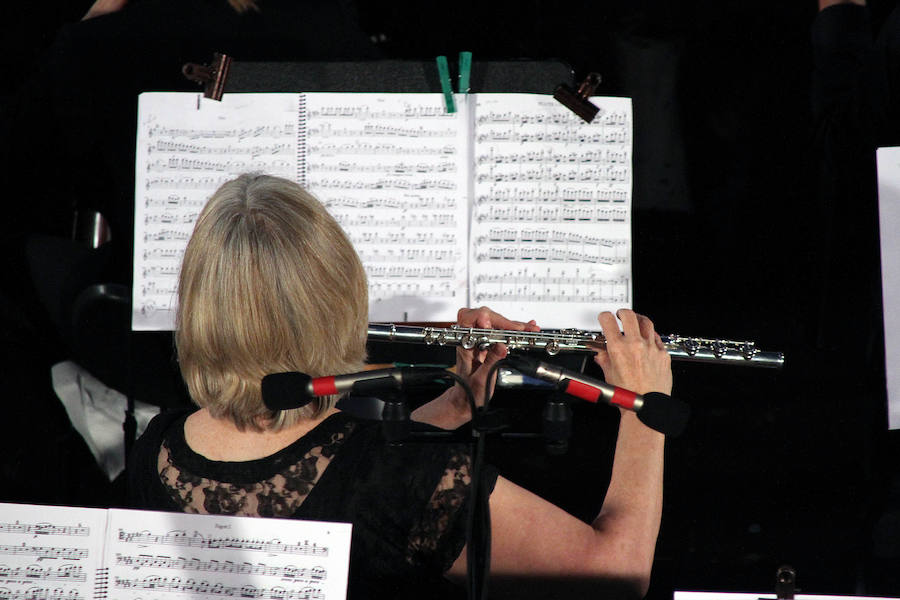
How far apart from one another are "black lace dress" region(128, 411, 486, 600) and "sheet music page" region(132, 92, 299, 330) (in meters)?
0.77

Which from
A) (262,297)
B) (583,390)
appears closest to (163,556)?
(262,297)

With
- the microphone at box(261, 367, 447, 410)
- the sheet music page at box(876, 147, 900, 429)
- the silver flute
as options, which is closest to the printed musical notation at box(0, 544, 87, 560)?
the microphone at box(261, 367, 447, 410)

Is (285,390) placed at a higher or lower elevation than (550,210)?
lower

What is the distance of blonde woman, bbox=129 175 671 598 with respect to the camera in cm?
131

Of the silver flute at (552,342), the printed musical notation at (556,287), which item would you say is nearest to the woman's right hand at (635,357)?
the silver flute at (552,342)

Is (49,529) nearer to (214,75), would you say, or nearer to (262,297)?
(262,297)

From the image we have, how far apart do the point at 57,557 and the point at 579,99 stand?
1412 millimetres

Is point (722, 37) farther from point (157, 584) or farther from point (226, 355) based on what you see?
point (157, 584)

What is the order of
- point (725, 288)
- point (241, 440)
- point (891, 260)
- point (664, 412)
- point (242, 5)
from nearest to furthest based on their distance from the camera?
point (664, 412)
point (241, 440)
point (891, 260)
point (242, 5)
point (725, 288)

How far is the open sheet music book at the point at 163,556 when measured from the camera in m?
1.26

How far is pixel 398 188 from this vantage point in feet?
6.42

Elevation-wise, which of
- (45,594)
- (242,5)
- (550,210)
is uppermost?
(242,5)

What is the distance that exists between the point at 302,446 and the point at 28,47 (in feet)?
5.54

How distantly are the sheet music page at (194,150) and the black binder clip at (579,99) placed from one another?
627 mm
